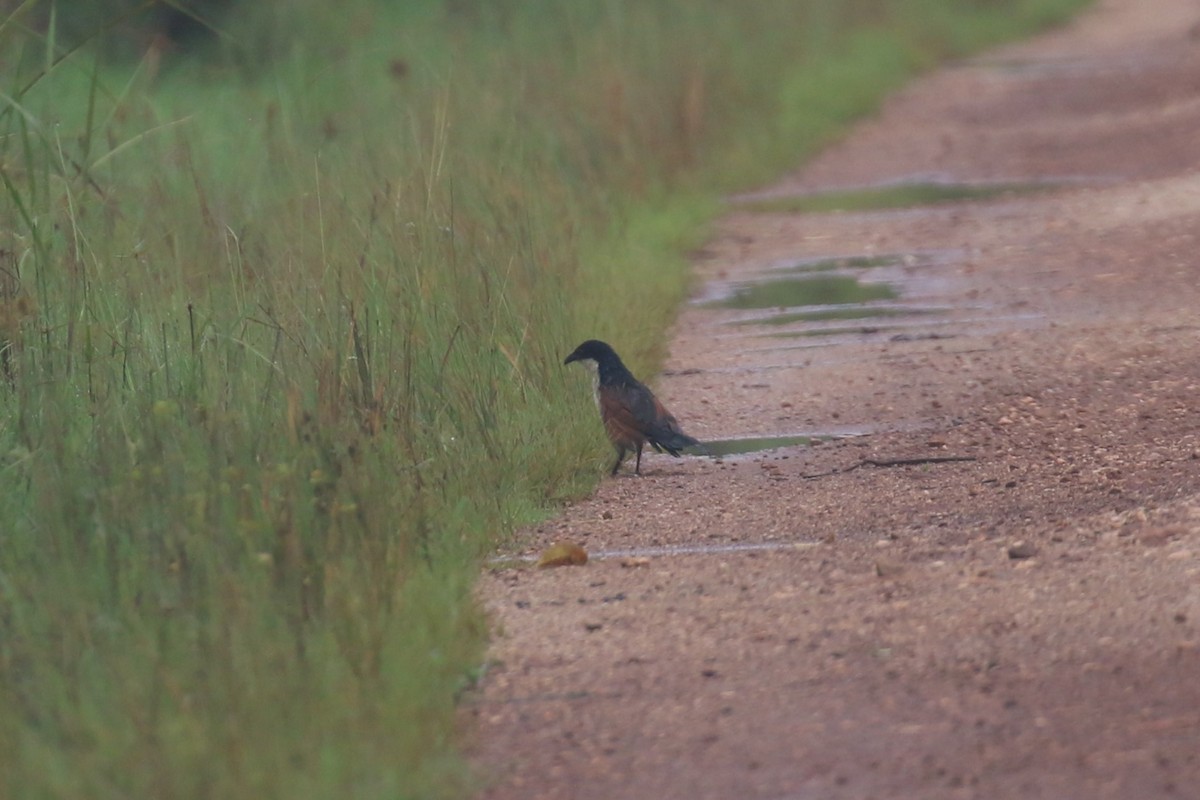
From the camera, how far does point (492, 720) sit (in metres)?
4.58

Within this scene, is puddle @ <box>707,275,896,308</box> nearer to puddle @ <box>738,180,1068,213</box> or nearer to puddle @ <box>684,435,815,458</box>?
puddle @ <box>738,180,1068,213</box>

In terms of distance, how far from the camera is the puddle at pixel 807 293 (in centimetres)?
1031

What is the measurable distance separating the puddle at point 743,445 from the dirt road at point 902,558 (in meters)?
0.07

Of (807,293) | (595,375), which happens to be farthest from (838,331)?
(595,375)

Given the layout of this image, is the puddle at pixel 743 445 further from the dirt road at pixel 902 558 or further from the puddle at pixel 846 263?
the puddle at pixel 846 263

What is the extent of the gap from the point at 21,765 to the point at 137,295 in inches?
124

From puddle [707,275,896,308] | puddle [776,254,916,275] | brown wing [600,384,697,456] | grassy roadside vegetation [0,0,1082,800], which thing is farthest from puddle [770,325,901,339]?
brown wing [600,384,697,456]

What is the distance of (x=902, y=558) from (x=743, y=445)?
1.87m

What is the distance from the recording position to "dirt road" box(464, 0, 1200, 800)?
4.23m

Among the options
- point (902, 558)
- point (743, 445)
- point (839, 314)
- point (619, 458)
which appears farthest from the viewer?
point (839, 314)

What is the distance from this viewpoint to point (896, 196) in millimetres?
13836

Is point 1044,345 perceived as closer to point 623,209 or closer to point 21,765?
point 623,209

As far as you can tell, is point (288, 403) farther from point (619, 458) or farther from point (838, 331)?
point (838, 331)

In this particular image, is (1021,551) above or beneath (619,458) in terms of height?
above
